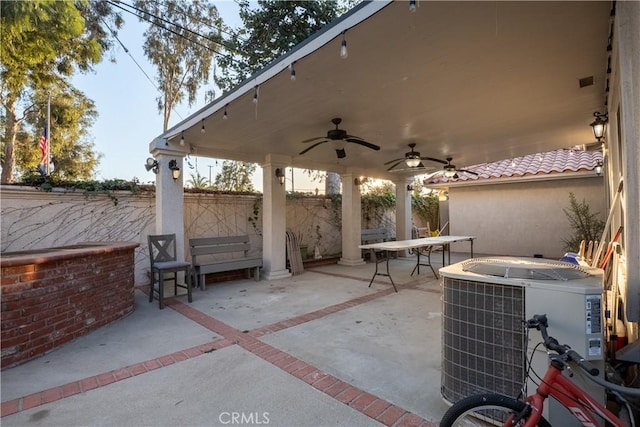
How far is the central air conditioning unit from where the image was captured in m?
1.63

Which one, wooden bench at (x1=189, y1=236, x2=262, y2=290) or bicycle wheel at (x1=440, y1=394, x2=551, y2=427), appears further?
wooden bench at (x1=189, y1=236, x2=262, y2=290)

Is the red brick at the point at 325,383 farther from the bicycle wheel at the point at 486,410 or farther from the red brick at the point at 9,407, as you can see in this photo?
the red brick at the point at 9,407

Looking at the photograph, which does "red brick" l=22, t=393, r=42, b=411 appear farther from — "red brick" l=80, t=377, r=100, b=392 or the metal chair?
the metal chair

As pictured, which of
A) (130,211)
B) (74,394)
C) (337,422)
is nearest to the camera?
(337,422)

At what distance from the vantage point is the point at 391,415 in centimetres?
213

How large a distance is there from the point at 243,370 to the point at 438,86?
143 inches

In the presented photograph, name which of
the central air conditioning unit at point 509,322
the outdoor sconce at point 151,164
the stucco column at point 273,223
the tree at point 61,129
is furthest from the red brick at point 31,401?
the tree at point 61,129

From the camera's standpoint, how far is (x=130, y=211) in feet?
20.3

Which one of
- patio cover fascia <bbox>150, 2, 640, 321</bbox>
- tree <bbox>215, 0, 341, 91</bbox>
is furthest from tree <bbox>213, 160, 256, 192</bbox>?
patio cover fascia <bbox>150, 2, 640, 321</bbox>

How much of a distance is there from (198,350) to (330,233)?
6446mm

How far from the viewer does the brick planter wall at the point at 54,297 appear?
2824 millimetres

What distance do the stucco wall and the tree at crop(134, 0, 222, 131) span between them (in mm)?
10906

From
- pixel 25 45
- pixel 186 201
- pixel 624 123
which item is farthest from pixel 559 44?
pixel 25 45

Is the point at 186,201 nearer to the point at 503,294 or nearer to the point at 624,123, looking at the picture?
the point at 503,294
